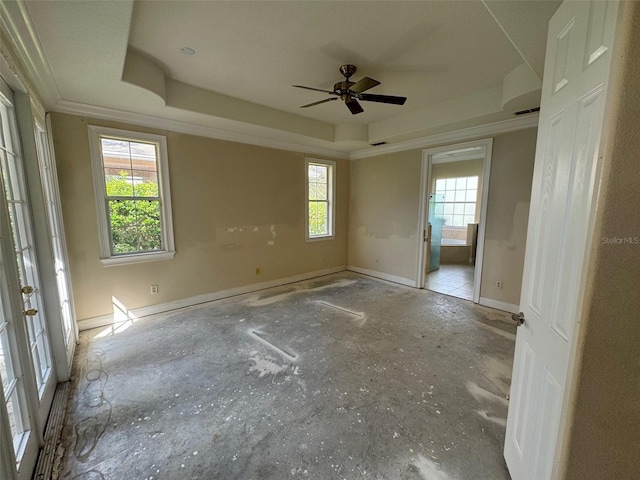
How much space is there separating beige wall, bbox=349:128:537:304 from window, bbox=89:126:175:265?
3408 millimetres

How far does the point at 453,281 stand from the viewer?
508cm

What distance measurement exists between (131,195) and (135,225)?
0.37 metres

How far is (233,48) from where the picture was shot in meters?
2.32

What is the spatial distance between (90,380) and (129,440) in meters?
0.90

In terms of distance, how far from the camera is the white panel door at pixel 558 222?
86 cm

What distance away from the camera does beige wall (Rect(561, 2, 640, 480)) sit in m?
0.69

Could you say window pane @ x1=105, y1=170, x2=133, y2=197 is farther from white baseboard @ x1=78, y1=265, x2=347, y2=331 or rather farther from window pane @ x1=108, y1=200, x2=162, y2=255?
white baseboard @ x1=78, y1=265, x2=347, y2=331

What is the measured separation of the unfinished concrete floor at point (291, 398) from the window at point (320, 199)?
2.19m

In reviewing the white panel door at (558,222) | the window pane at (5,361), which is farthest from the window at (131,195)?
the white panel door at (558,222)

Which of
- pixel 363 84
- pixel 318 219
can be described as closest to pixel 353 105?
pixel 363 84

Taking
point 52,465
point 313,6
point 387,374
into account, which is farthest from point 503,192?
point 52,465

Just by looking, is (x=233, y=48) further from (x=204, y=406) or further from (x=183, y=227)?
(x=204, y=406)

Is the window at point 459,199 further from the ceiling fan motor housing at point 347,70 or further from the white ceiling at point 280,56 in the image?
the ceiling fan motor housing at point 347,70

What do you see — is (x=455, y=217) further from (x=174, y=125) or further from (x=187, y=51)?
(x=187, y=51)
